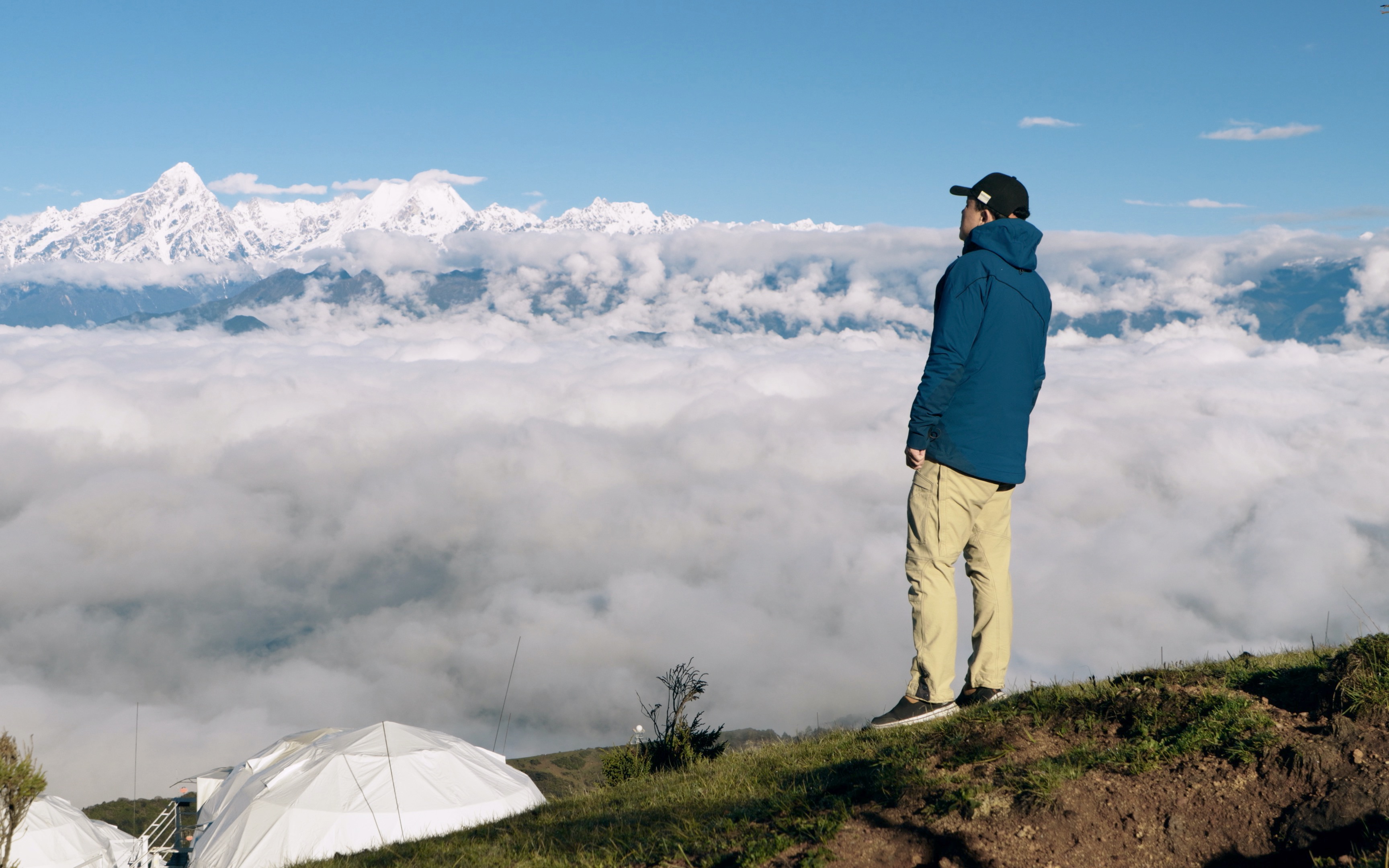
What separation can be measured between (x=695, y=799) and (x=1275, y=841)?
10.5ft

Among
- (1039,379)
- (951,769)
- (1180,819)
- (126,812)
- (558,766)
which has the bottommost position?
(558,766)

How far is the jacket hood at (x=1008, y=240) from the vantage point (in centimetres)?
589

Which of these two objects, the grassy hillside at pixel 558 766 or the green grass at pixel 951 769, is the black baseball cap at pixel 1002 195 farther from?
the grassy hillside at pixel 558 766

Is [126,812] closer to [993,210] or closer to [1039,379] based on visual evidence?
[1039,379]

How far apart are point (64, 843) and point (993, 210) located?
204ft

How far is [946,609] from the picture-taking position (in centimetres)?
584

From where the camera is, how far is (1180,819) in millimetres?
3861

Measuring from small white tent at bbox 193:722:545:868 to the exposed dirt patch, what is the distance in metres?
31.6

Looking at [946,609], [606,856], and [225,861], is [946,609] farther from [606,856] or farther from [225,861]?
[225,861]

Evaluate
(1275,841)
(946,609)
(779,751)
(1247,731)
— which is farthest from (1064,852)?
(779,751)

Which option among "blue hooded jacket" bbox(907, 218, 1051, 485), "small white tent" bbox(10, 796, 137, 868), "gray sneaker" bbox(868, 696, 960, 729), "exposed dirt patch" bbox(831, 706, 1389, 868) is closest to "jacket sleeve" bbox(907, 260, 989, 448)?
"blue hooded jacket" bbox(907, 218, 1051, 485)

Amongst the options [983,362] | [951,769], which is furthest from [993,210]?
[951,769]

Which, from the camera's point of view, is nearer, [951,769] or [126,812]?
[951,769]

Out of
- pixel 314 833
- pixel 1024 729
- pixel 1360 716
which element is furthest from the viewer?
pixel 314 833
